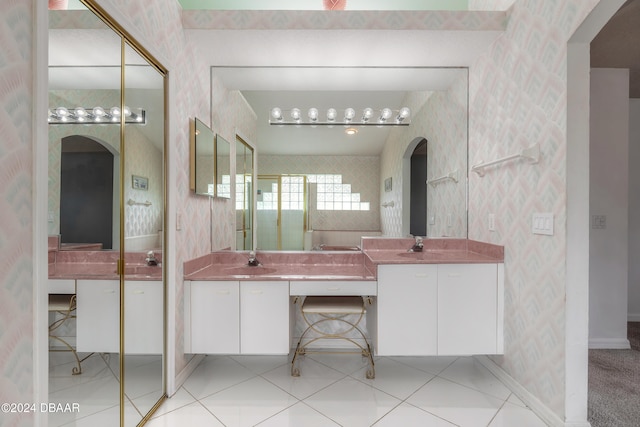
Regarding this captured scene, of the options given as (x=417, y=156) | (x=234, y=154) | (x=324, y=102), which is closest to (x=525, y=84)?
(x=417, y=156)

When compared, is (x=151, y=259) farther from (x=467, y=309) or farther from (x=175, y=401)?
(x=467, y=309)

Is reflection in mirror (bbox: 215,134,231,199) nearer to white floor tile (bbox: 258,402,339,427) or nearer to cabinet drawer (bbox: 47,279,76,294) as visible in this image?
cabinet drawer (bbox: 47,279,76,294)

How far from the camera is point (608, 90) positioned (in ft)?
9.08

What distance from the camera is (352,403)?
198 cm

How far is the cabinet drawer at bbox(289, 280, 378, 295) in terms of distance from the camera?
84.4 inches

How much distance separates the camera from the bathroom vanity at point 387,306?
2109mm

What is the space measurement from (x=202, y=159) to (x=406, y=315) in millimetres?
1814

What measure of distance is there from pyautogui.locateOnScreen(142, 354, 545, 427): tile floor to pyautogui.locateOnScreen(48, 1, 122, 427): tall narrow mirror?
620 millimetres

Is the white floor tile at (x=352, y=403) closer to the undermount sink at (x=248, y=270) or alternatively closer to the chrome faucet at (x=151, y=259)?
the undermount sink at (x=248, y=270)

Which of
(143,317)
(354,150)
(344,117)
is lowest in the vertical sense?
(143,317)

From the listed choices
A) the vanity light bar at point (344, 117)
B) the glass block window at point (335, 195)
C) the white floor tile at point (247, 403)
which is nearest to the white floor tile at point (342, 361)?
the white floor tile at point (247, 403)

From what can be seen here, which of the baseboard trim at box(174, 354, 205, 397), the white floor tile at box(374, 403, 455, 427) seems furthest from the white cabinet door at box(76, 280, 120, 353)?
the white floor tile at box(374, 403, 455, 427)

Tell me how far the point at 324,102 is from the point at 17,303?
2353mm

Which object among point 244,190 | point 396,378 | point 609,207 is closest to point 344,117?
point 244,190
